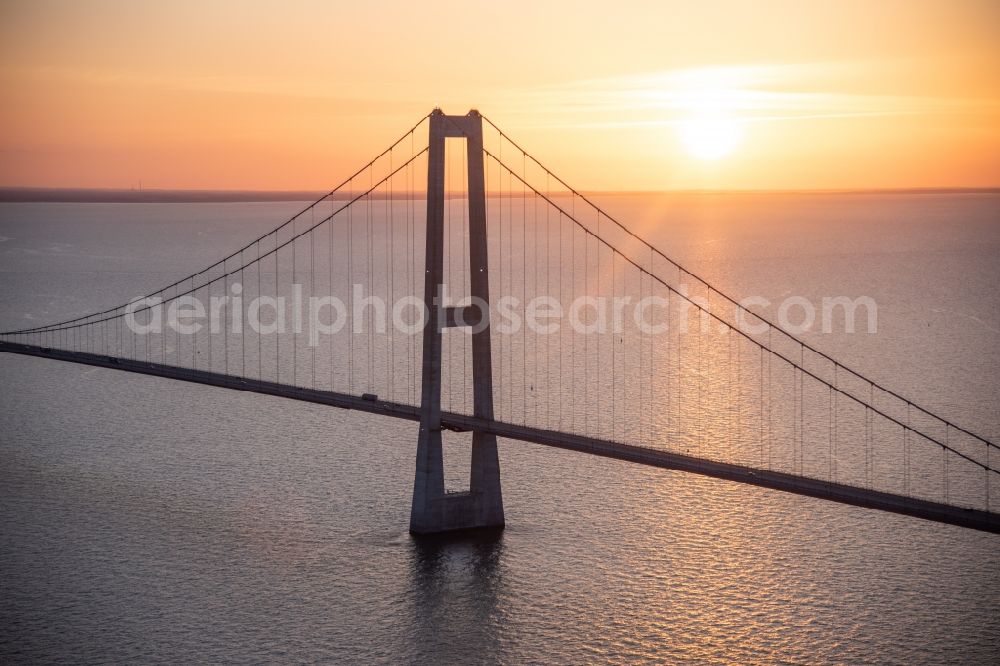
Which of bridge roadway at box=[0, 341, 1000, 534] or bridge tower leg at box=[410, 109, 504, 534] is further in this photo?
bridge tower leg at box=[410, 109, 504, 534]

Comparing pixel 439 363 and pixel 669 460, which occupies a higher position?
Answer: pixel 439 363

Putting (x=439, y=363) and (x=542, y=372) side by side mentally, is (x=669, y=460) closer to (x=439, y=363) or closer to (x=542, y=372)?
(x=439, y=363)

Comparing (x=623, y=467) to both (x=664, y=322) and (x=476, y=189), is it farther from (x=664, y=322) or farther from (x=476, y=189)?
(x=664, y=322)

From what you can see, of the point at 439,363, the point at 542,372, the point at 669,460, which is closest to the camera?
the point at 669,460

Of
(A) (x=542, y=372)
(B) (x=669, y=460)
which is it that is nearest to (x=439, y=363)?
(B) (x=669, y=460)

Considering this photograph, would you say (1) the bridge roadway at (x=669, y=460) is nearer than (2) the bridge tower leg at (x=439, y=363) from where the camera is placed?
Yes
